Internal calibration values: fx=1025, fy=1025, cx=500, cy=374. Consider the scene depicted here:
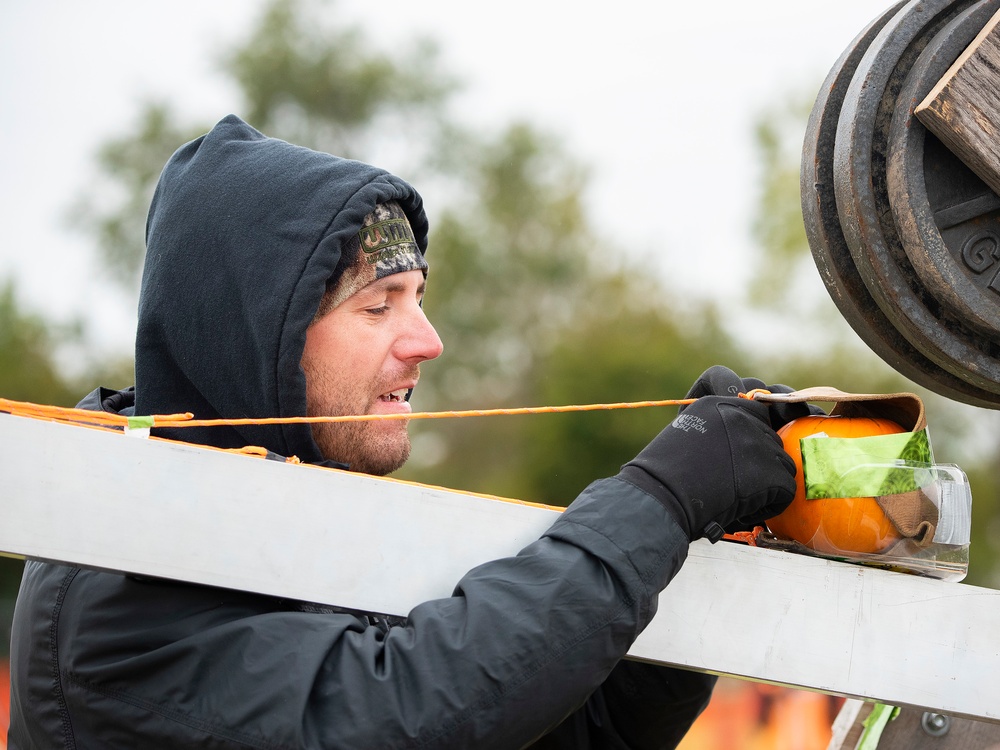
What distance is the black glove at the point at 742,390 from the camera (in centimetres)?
191

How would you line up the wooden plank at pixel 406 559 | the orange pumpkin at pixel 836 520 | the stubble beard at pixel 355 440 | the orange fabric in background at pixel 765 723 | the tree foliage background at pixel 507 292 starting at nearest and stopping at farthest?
the wooden plank at pixel 406 559, the orange pumpkin at pixel 836 520, the stubble beard at pixel 355 440, the orange fabric in background at pixel 765 723, the tree foliage background at pixel 507 292

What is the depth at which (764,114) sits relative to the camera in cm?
2712

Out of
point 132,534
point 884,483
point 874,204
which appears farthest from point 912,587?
point 132,534

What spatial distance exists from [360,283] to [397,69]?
27.6 metres

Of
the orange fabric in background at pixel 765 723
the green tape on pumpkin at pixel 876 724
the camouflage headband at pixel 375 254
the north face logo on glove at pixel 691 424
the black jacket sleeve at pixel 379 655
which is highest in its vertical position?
the camouflage headband at pixel 375 254

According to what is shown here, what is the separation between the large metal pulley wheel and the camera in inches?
64.3

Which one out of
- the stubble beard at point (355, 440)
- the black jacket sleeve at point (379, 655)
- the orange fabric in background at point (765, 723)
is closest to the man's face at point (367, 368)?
the stubble beard at point (355, 440)

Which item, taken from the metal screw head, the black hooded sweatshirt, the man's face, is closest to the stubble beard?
the man's face

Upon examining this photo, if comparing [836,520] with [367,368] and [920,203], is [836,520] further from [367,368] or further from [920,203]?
[367,368]

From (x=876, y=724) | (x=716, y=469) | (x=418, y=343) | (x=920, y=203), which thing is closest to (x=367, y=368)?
(x=418, y=343)

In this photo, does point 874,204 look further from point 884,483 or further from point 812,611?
point 812,611

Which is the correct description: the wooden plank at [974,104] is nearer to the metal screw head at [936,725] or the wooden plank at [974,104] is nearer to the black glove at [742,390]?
the black glove at [742,390]

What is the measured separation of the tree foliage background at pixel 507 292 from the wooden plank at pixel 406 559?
15628mm

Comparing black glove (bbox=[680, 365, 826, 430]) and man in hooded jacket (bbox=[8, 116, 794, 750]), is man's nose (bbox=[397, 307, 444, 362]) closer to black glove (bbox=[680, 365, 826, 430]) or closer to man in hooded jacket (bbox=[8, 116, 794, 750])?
man in hooded jacket (bbox=[8, 116, 794, 750])
